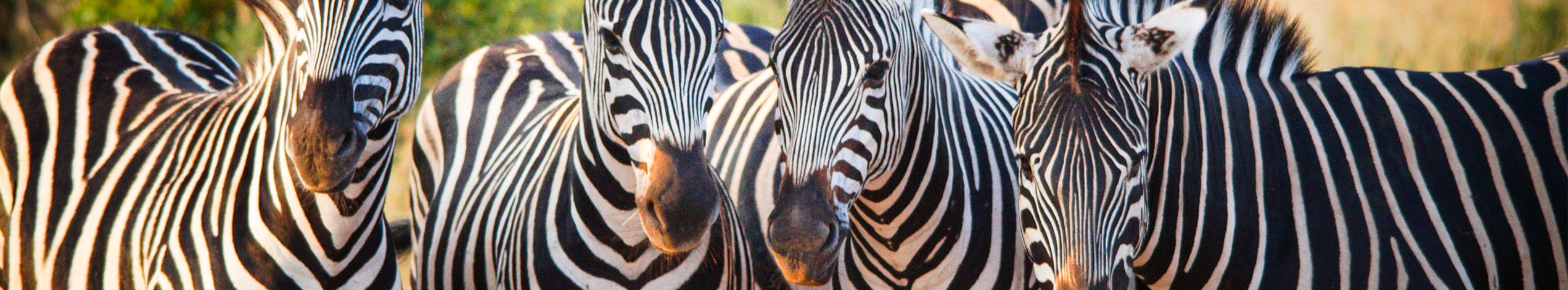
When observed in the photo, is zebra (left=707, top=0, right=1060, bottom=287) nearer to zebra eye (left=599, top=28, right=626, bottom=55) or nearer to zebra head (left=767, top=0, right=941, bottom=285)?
zebra head (left=767, top=0, right=941, bottom=285)

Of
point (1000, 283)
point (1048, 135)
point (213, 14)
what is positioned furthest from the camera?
point (213, 14)

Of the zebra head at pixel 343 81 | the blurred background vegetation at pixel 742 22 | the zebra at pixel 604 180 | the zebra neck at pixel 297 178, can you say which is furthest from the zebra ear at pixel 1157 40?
the blurred background vegetation at pixel 742 22

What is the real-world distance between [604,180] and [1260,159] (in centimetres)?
189

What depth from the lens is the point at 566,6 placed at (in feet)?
29.9

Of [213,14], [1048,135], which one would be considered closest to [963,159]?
[1048,135]

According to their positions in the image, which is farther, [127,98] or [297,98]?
[127,98]

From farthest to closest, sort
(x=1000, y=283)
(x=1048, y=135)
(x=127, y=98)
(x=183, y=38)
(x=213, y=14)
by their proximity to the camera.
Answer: (x=213, y=14) < (x=183, y=38) < (x=127, y=98) < (x=1000, y=283) < (x=1048, y=135)

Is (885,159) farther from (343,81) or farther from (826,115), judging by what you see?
(343,81)

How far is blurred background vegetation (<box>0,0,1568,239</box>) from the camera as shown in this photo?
24.6ft

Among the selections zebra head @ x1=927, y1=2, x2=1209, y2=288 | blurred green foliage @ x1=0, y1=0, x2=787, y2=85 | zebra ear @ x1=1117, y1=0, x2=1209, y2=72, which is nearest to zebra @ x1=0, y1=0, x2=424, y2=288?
zebra head @ x1=927, y1=2, x2=1209, y2=288

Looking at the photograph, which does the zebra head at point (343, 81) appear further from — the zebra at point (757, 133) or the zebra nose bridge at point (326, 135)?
the zebra at point (757, 133)

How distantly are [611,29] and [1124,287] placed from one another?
141 centimetres

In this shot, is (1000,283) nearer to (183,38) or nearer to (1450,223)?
(1450,223)

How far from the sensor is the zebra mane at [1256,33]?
3.49 meters
